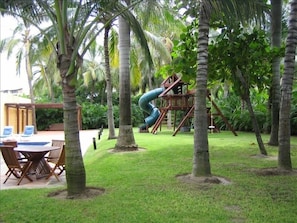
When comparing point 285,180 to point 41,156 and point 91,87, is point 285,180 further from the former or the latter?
point 91,87

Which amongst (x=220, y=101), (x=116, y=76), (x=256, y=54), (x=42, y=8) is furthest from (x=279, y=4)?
(x=116, y=76)

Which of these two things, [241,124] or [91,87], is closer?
[241,124]

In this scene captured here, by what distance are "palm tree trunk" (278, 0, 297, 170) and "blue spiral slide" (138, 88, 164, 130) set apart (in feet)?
52.9

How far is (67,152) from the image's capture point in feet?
19.8

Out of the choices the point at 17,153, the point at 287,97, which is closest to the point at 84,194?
the point at 17,153

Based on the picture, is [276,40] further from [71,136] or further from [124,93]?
[71,136]

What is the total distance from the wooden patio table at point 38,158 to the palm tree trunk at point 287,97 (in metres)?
5.41

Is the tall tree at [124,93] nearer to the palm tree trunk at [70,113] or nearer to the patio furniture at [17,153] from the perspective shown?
the patio furniture at [17,153]

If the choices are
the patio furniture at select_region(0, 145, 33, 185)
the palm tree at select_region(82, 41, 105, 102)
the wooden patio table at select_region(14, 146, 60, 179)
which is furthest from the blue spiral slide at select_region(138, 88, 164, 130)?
the palm tree at select_region(82, 41, 105, 102)

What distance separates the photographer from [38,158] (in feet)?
27.9

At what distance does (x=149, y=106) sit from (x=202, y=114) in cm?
1815

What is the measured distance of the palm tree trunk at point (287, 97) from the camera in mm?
7465

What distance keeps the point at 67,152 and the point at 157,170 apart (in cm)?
297

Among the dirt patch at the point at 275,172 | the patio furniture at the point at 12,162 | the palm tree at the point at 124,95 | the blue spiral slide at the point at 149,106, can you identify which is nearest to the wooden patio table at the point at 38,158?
the patio furniture at the point at 12,162
